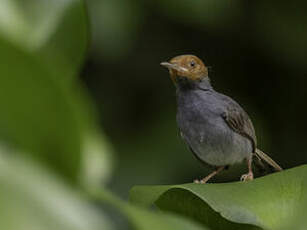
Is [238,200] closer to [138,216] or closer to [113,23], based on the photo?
[138,216]

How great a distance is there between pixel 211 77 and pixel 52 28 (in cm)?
238

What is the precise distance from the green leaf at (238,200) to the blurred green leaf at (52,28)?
0.26 metres

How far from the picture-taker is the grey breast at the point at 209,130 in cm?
155

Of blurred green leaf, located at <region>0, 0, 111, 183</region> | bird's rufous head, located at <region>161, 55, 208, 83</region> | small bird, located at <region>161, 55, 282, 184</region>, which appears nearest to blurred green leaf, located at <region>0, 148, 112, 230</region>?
blurred green leaf, located at <region>0, 0, 111, 183</region>

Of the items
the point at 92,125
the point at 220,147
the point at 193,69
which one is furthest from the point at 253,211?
the point at 220,147

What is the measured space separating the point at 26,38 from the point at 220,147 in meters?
1.20

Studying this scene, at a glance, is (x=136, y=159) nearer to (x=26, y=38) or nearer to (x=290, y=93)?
(x=290, y=93)

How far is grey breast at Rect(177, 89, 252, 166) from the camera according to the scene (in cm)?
155

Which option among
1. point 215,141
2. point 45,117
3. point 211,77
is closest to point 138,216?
point 45,117

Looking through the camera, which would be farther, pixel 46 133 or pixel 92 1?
pixel 92 1

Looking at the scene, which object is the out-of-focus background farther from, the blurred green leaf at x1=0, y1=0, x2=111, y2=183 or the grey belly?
the blurred green leaf at x1=0, y1=0, x2=111, y2=183

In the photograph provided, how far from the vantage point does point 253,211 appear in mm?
656

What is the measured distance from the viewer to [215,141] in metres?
1.60

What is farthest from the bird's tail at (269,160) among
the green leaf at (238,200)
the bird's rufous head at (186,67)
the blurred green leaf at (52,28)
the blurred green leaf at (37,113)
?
the blurred green leaf at (37,113)
